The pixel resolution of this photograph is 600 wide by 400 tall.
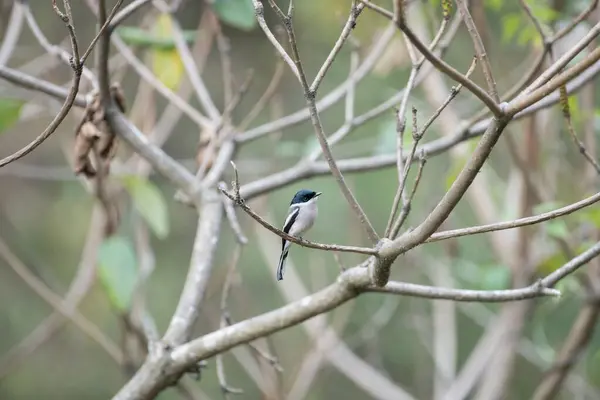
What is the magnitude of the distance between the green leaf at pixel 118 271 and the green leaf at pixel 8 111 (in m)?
0.39

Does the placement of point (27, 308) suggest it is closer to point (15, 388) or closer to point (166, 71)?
point (15, 388)

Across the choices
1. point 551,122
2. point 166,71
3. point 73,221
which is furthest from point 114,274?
point 73,221

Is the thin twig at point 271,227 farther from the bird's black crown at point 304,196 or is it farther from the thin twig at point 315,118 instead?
the bird's black crown at point 304,196

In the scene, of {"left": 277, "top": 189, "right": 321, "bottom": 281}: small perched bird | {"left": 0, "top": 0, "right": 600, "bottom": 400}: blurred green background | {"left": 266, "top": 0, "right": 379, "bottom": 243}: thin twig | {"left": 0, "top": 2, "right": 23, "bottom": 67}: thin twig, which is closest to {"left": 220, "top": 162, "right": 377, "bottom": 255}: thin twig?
{"left": 266, "top": 0, "right": 379, "bottom": 243}: thin twig

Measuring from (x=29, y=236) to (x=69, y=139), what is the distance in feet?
2.89

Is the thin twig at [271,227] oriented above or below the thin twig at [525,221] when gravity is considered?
below

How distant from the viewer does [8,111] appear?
62.7 inches

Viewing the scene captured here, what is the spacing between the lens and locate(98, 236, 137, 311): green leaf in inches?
69.7

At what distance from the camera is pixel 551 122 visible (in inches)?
110

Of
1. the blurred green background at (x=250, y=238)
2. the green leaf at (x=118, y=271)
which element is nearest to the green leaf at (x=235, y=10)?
the green leaf at (x=118, y=271)

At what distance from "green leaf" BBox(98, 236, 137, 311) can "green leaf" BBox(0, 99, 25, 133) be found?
385mm

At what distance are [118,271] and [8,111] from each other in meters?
0.44

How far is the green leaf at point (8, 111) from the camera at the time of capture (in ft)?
5.22

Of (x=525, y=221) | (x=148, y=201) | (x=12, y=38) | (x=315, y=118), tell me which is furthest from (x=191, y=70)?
(x=525, y=221)
